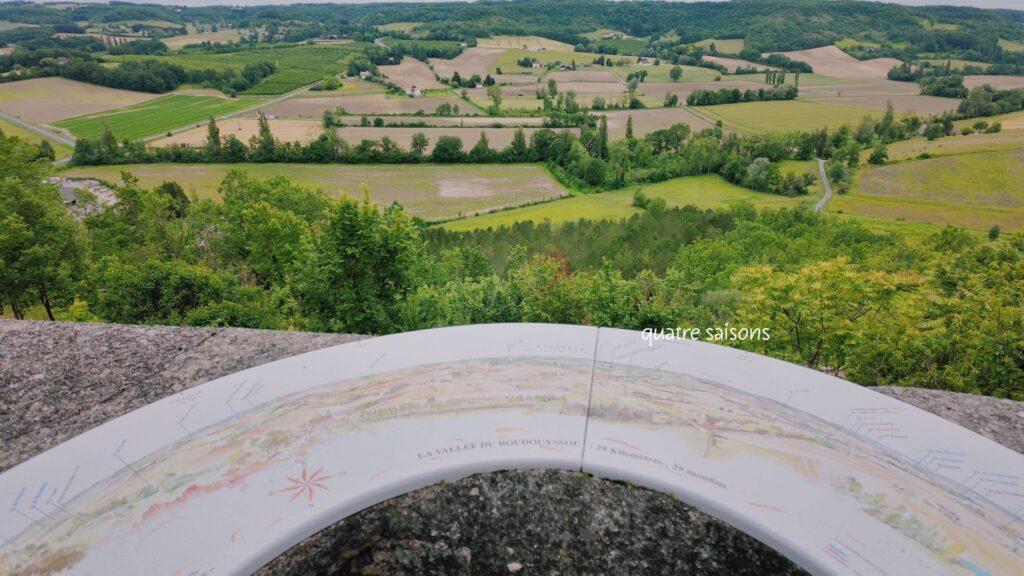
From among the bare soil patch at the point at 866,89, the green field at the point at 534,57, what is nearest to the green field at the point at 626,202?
the bare soil patch at the point at 866,89

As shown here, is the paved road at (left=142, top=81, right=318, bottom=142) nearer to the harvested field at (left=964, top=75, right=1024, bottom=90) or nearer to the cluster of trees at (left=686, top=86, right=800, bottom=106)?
the cluster of trees at (left=686, top=86, right=800, bottom=106)

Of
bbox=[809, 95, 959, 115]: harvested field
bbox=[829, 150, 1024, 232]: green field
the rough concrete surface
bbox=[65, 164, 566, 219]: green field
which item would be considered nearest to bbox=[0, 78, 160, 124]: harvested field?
bbox=[65, 164, 566, 219]: green field

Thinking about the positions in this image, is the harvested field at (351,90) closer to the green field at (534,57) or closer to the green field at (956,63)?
the green field at (534,57)

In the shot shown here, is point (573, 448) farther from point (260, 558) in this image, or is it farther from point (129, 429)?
point (129, 429)

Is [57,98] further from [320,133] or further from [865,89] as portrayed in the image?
[865,89]

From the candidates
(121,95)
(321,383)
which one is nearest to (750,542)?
(321,383)
